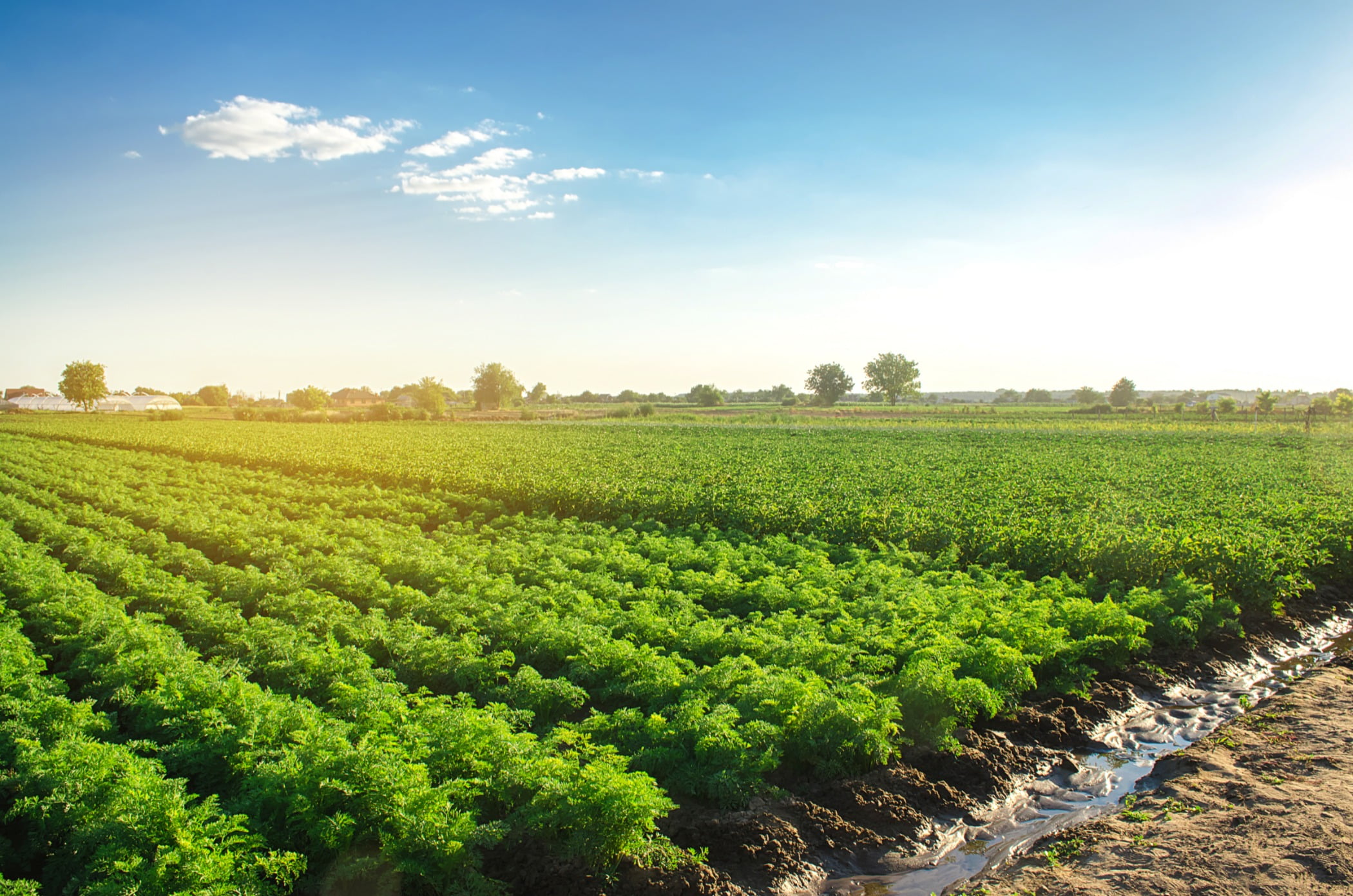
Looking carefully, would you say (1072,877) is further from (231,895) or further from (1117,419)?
(1117,419)

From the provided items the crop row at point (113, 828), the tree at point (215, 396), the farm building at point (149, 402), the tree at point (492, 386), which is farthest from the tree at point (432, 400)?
the crop row at point (113, 828)

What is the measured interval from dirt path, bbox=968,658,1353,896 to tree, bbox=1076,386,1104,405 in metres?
141

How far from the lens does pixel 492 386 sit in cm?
12600

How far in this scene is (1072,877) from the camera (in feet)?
19.0

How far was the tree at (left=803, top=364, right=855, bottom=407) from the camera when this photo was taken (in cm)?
14812

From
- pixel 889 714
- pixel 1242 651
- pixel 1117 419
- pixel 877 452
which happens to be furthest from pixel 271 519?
pixel 1117 419

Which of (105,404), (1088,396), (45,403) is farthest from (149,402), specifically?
(1088,396)

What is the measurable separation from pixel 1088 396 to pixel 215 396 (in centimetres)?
17167

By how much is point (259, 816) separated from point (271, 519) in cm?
1499

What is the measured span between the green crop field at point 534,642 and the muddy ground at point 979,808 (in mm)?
229

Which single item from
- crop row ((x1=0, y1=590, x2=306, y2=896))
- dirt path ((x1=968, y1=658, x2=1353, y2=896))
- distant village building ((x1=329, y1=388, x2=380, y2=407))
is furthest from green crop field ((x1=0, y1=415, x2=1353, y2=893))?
distant village building ((x1=329, y1=388, x2=380, y2=407))

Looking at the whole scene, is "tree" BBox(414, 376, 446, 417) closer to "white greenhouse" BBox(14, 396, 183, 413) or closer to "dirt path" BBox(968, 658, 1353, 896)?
"white greenhouse" BBox(14, 396, 183, 413)

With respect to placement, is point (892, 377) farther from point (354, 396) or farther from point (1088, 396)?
point (354, 396)

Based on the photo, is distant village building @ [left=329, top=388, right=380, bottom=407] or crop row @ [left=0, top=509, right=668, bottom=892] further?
distant village building @ [left=329, top=388, right=380, bottom=407]
